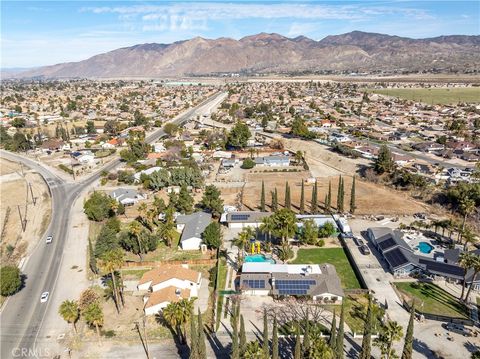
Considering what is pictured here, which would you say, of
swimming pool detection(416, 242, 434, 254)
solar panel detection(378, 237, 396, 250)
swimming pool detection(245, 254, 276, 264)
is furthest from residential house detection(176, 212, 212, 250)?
swimming pool detection(416, 242, 434, 254)

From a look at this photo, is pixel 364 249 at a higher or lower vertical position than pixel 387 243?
lower

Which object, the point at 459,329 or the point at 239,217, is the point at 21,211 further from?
the point at 459,329

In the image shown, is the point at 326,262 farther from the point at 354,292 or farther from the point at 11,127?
the point at 11,127

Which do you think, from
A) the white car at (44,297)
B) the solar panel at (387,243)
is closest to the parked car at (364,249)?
the solar panel at (387,243)

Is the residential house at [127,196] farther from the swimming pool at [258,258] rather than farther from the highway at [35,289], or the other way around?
the swimming pool at [258,258]

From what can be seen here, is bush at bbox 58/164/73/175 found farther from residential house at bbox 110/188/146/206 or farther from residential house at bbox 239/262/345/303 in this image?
residential house at bbox 239/262/345/303

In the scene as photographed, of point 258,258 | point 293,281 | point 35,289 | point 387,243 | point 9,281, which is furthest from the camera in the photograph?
point 387,243

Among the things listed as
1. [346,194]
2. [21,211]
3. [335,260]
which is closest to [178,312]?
[335,260]
